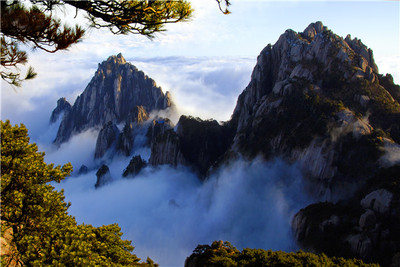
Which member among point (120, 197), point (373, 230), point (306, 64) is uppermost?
point (306, 64)

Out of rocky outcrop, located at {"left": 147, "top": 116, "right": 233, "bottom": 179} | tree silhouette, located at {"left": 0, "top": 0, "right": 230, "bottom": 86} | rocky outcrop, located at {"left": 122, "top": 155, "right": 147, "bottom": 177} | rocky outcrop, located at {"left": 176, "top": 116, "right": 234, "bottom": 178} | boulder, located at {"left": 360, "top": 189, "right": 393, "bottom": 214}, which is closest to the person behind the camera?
tree silhouette, located at {"left": 0, "top": 0, "right": 230, "bottom": 86}

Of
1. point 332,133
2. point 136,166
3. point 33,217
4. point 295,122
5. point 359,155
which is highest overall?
point 136,166

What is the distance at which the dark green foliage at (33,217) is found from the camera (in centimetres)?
1290

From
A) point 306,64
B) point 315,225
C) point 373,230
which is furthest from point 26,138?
point 306,64

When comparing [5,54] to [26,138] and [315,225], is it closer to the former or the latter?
[26,138]

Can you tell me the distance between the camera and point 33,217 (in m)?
14.5

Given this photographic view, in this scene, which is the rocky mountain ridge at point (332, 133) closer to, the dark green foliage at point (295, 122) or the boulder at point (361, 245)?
the boulder at point (361, 245)

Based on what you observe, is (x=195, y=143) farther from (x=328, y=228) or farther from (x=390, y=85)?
(x=328, y=228)

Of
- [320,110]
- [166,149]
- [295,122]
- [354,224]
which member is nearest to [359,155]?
[320,110]

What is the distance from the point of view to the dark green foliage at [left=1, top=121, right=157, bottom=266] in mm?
12898

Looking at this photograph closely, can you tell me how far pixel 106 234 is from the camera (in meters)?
17.6

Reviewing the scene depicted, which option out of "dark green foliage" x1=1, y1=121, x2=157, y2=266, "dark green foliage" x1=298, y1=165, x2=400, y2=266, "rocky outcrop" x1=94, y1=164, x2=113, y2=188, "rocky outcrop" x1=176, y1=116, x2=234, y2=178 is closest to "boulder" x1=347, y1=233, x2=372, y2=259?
"dark green foliage" x1=298, y1=165, x2=400, y2=266

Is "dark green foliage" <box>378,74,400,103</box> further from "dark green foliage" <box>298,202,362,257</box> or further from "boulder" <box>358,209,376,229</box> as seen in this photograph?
"boulder" <box>358,209,376,229</box>

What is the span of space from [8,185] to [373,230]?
55500 millimetres
